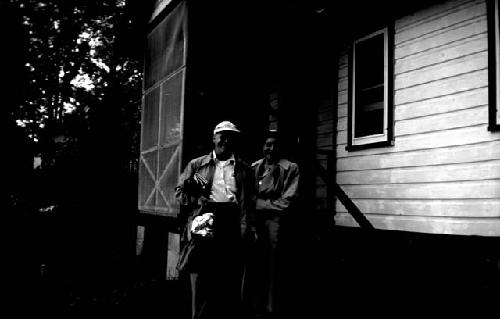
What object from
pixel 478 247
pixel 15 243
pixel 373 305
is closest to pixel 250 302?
pixel 373 305

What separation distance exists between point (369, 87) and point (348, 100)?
1.29 feet

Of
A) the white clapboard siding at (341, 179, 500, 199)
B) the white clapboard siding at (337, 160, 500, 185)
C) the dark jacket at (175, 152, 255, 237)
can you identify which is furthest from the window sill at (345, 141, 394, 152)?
the dark jacket at (175, 152, 255, 237)

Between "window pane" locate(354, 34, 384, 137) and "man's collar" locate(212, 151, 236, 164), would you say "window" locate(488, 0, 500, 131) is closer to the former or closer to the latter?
"window pane" locate(354, 34, 384, 137)

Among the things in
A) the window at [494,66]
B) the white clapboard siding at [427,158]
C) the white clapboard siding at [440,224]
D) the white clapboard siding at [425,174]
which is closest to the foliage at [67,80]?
the white clapboard siding at [427,158]

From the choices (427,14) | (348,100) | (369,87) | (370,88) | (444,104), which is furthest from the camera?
(348,100)

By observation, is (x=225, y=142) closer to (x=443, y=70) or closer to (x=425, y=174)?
(x=425, y=174)

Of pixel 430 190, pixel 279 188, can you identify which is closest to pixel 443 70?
pixel 430 190

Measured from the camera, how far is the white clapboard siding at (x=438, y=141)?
5418mm

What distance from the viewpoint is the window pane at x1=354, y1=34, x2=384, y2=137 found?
7.16m

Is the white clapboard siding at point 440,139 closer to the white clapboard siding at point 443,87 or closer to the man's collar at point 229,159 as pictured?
the white clapboard siding at point 443,87

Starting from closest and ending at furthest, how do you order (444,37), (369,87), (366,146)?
(444,37) → (366,146) → (369,87)

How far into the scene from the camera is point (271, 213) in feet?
16.4

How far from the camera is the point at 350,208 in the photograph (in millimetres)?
6066

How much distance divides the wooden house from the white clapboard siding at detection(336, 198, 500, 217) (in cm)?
2
